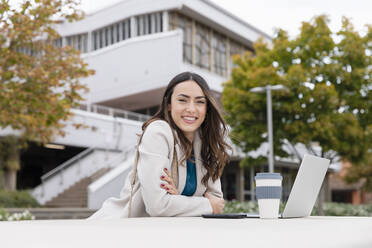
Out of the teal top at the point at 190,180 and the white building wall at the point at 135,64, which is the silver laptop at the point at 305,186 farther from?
the white building wall at the point at 135,64

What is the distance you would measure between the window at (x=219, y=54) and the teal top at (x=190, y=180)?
29253 mm

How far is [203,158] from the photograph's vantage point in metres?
2.98

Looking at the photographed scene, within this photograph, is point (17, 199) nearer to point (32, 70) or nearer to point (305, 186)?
point (32, 70)

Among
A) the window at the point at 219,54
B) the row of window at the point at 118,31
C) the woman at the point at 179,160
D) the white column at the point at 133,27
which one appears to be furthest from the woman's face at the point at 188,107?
the window at the point at 219,54

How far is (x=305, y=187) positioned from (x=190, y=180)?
2.57 feet

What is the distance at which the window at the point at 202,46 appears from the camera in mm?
30172

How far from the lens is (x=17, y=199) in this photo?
1928cm

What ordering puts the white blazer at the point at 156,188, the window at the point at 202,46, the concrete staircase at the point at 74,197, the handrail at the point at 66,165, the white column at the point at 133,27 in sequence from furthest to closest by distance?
the window at the point at 202,46 < the white column at the point at 133,27 < the handrail at the point at 66,165 < the concrete staircase at the point at 74,197 < the white blazer at the point at 156,188

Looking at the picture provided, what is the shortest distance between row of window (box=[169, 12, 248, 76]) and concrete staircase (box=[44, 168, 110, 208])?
469 inches

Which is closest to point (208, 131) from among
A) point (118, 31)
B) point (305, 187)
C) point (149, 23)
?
point (305, 187)

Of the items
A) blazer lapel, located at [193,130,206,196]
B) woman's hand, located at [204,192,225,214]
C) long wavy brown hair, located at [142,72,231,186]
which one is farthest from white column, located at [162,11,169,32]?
woman's hand, located at [204,192,225,214]

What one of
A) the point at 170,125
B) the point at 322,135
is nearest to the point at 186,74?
the point at 170,125

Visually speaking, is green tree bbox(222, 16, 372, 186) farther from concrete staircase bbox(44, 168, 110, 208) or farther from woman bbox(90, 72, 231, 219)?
woman bbox(90, 72, 231, 219)

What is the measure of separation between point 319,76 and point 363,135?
8.92ft
